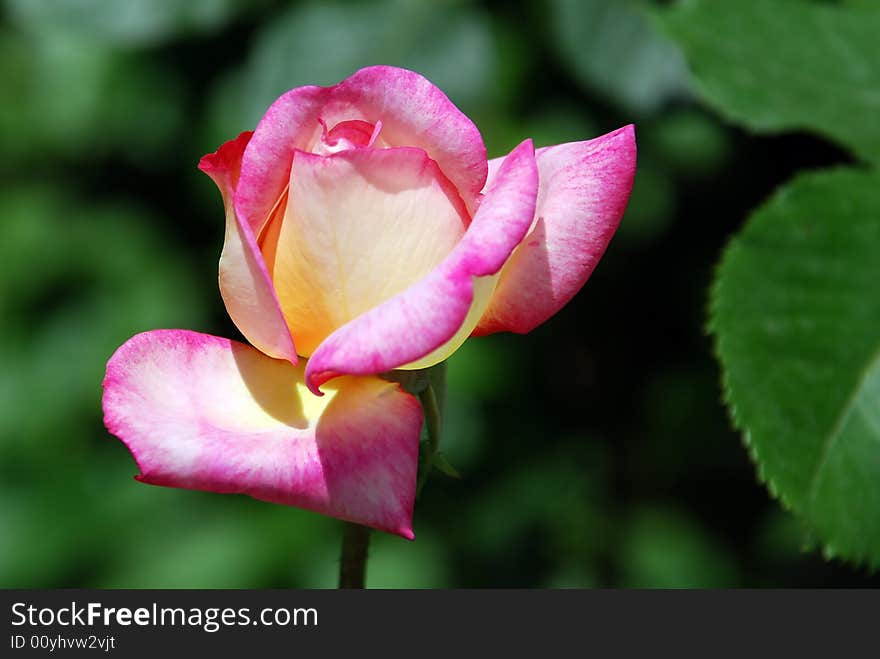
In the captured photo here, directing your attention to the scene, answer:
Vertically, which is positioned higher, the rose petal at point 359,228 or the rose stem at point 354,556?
the rose petal at point 359,228

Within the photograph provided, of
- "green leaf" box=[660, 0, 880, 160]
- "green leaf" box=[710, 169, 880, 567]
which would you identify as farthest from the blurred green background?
"green leaf" box=[710, 169, 880, 567]

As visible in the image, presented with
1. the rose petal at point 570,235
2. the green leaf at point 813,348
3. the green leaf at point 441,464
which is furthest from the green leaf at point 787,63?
the green leaf at point 441,464

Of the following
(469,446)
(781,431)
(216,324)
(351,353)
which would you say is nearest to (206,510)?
(216,324)

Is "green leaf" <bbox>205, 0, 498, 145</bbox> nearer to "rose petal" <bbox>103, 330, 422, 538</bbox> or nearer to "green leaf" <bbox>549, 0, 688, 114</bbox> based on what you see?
"green leaf" <bbox>549, 0, 688, 114</bbox>

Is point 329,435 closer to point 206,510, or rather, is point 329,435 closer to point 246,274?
point 246,274

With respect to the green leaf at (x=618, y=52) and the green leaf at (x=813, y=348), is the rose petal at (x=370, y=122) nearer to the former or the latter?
the green leaf at (x=813, y=348)

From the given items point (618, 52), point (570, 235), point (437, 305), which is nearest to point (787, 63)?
point (618, 52)

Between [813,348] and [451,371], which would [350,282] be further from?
[451,371]
